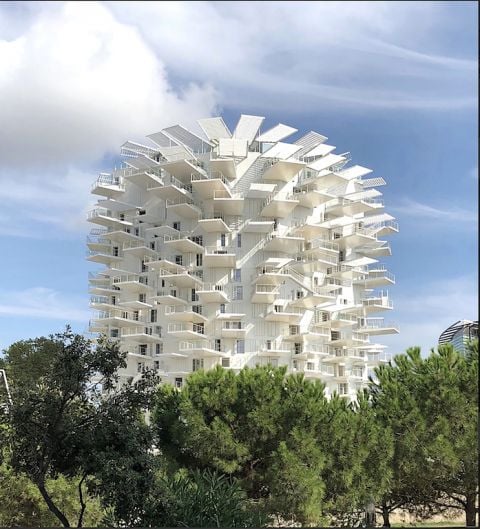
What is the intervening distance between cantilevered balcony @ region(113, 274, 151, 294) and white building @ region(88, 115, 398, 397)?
1.9 inches

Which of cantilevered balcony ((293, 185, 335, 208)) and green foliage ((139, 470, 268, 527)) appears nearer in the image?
green foliage ((139, 470, 268, 527))

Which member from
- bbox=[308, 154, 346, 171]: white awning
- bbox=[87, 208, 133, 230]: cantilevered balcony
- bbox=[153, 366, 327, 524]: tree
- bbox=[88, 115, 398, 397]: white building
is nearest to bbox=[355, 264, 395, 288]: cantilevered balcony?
bbox=[88, 115, 398, 397]: white building

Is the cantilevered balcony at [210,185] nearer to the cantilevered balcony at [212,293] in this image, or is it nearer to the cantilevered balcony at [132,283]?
the cantilevered balcony at [212,293]

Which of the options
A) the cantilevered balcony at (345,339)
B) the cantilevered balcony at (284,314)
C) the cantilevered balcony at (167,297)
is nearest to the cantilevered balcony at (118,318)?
the cantilevered balcony at (167,297)

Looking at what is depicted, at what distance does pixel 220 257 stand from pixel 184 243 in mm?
1226

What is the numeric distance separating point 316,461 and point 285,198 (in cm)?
1488

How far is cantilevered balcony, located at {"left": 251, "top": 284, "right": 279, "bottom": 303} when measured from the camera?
21.6m

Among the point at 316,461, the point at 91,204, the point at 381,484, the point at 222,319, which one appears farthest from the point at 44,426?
the point at 91,204

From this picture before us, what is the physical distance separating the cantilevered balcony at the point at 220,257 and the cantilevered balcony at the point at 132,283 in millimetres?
2228

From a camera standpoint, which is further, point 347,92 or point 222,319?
point 222,319

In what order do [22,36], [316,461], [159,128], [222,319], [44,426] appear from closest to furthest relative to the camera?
[44,426] < [316,461] < [22,36] < [222,319] < [159,128]

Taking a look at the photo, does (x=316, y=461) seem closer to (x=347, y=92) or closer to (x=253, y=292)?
(x=347, y=92)

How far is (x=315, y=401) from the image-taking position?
8.66 m

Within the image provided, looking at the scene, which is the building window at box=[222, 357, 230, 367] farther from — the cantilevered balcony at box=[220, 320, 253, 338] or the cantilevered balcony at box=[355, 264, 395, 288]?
the cantilevered balcony at box=[355, 264, 395, 288]
